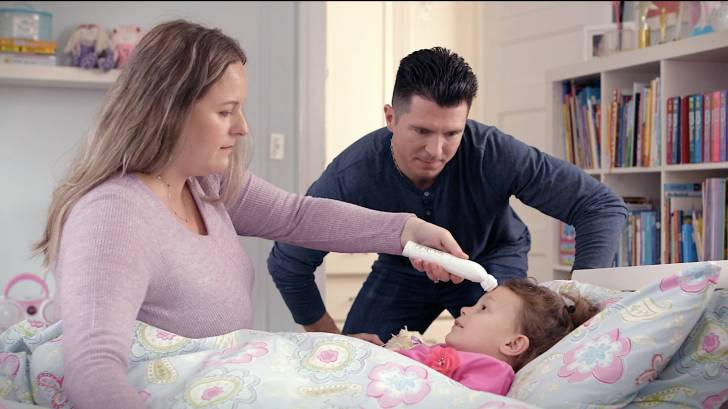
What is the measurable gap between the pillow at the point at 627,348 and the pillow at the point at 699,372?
39mm

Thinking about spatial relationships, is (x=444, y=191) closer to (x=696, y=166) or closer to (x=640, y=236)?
(x=696, y=166)

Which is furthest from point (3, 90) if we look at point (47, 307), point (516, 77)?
point (516, 77)

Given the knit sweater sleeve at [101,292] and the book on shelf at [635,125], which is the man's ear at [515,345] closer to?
the knit sweater sleeve at [101,292]

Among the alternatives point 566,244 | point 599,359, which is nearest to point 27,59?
point 566,244

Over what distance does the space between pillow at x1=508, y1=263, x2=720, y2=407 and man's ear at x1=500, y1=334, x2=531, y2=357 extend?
22 cm

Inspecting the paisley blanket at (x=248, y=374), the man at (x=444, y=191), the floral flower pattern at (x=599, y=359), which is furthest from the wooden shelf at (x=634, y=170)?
the paisley blanket at (x=248, y=374)

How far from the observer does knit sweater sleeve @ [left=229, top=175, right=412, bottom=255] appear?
1.71m

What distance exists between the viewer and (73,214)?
50.3 inches

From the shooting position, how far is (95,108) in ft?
10.9

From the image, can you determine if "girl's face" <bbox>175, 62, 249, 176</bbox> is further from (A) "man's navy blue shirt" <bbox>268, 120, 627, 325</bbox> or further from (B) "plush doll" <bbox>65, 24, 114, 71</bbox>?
(B) "plush doll" <bbox>65, 24, 114, 71</bbox>

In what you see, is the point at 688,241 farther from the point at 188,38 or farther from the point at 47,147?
the point at 47,147

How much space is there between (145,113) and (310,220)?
47cm

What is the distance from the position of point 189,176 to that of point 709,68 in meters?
1.94

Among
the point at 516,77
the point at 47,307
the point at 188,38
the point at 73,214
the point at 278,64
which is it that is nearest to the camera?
the point at 73,214
